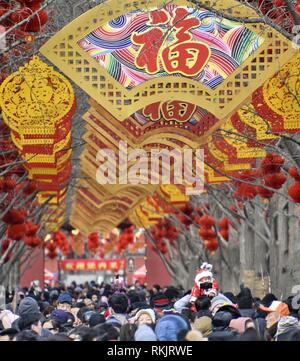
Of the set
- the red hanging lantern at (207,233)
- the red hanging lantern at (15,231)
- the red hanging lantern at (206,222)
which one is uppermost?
the red hanging lantern at (206,222)

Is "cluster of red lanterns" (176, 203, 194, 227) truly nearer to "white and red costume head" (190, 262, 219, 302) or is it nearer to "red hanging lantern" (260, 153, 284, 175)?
"red hanging lantern" (260, 153, 284, 175)

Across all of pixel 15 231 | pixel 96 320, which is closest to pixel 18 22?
pixel 96 320

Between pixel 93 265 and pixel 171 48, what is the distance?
6474cm

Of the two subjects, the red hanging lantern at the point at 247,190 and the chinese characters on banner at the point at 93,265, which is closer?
the red hanging lantern at the point at 247,190

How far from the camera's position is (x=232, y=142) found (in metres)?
24.3

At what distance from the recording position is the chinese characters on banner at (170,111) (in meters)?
21.7

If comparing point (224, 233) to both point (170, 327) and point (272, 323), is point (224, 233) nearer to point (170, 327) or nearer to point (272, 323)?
point (272, 323)

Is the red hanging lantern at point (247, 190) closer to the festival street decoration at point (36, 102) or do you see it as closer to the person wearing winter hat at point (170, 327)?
the festival street decoration at point (36, 102)

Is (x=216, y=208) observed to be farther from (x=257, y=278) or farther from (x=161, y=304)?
(x=161, y=304)

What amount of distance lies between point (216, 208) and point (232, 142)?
1752cm

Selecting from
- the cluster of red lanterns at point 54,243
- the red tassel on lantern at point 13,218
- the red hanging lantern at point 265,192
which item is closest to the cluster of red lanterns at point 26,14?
the red tassel on lantern at point 13,218

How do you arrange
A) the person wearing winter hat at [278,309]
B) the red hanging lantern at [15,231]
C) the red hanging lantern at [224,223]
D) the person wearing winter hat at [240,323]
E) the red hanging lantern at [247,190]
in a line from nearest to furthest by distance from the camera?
the person wearing winter hat at [240,323] < the person wearing winter hat at [278,309] < the red hanging lantern at [15,231] < the red hanging lantern at [247,190] < the red hanging lantern at [224,223]

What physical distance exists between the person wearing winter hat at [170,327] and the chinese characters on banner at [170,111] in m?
8.32

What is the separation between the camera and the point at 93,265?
84000mm
